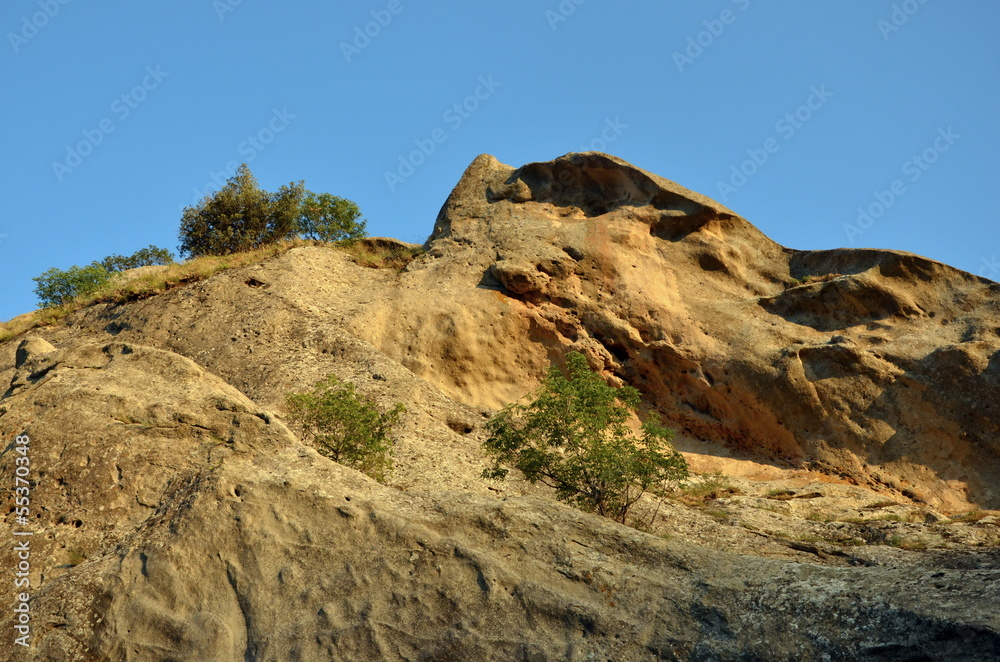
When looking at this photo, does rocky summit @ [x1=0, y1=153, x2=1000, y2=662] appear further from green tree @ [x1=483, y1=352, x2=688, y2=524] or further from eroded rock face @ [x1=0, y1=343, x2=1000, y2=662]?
green tree @ [x1=483, y1=352, x2=688, y2=524]

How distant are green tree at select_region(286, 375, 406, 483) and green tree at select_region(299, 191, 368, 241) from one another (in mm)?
14513

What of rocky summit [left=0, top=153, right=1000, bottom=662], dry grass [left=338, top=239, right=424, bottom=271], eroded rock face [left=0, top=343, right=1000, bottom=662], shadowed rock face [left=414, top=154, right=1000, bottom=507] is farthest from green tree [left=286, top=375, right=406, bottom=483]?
dry grass [left=338, top=239, right=424, bottom=271]

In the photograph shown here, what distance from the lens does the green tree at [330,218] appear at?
1215 inches

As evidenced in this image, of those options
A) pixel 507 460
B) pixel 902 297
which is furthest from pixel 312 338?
pixel 902 297

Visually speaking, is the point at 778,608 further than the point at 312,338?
No

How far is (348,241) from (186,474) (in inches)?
536

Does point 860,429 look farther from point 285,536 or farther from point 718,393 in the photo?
point 285,536

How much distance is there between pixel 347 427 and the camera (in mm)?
15523

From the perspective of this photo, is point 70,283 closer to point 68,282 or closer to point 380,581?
point 68,282

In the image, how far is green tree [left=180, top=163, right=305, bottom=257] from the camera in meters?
29.7

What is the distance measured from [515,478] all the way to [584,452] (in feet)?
Result: 5.62

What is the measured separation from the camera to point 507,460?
15.6m
